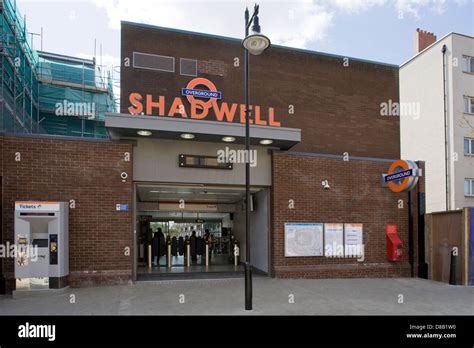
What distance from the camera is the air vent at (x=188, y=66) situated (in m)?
14.6

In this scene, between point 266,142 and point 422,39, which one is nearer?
point 266,142

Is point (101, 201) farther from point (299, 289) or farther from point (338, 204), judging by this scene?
point (338, 204)

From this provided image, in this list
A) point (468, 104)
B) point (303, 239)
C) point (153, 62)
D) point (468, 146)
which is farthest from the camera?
point (468, 104)

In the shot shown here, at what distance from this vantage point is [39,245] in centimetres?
969

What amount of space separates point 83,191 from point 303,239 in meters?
7.09

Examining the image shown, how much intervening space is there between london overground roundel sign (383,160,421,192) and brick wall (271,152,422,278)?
463 mm

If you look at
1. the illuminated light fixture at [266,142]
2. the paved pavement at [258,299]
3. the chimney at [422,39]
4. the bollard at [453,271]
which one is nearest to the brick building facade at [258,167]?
the illuminated light fixture at [266,142]

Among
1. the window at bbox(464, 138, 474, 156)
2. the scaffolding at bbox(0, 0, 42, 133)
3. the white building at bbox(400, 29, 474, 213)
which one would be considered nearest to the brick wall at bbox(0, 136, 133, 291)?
the scaffolding at bbox(0, 0, 42, 133)

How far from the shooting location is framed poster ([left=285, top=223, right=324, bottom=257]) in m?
12.4

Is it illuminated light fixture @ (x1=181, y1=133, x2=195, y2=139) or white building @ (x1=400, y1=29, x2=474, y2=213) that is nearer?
illuminated light fixture @ (x1=181, y1=133, x2=195, y2=139)

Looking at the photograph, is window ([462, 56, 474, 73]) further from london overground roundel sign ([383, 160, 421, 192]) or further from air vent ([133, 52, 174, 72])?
air vent ([133, 52, 174, 72])

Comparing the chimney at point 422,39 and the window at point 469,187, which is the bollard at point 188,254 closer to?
the window at point 469,187

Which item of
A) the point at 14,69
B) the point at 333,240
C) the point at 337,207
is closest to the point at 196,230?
the point at 333,240

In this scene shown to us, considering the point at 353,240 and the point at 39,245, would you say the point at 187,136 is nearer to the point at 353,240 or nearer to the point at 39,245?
the point at 39,245
